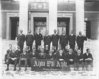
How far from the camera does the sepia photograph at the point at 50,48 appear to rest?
7699 millimetres

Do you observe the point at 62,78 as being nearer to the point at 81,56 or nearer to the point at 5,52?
the point at 81,56

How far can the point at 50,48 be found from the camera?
32.4 ft

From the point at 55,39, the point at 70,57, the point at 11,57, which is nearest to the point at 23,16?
the point at 55,39

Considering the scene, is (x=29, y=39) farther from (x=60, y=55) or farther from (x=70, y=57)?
(x=70, y=57)

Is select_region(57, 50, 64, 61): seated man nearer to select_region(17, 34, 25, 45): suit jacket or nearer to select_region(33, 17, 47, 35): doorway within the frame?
select_region(17, 34, 25, 45): suit jacket

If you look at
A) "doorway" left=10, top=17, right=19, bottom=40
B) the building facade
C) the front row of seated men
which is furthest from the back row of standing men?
"doorway" left=10, top=17, right=19, bottom=40

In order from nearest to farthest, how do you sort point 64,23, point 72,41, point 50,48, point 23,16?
1. point 72,41
2. point 50,48
3. point 23,16
4. point 64,23

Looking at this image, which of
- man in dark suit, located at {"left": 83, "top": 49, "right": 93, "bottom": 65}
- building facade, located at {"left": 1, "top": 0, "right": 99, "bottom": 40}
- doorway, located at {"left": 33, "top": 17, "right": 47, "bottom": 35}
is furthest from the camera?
doorway, located at {"left": 33, "top": 17, "right": 47, "bottom": 35}

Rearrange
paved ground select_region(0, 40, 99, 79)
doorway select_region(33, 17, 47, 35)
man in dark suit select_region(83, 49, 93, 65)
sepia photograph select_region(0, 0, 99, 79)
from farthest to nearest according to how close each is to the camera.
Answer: doorway select_region(33, 17, 47, 35) < man in dark suit select_region(83, 49, 93, 65) < sepia photograph select_region(0, 0, 99, 79) < paved ground select_region(0, 40, 99, 79)

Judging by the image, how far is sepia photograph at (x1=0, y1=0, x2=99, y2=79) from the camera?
7.70 metres

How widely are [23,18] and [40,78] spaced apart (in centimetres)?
468

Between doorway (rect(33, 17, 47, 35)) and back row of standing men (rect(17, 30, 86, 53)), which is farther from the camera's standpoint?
doorway (rect(33, 17, 47, 35))

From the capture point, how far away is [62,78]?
283 inches

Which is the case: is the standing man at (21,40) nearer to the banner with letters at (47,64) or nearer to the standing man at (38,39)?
the standing man at (38,39)
